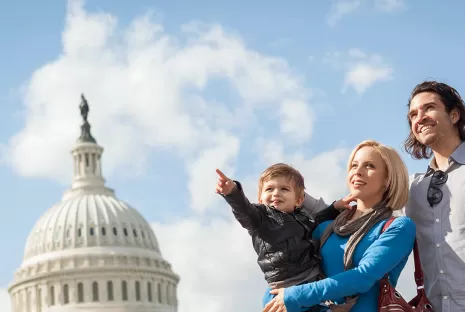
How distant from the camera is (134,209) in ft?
366

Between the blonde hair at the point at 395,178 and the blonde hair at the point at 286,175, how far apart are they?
2.23ft

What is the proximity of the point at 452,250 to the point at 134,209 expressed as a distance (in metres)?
105

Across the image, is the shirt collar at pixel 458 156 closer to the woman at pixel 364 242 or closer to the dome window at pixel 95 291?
the woman at pixel 364 242

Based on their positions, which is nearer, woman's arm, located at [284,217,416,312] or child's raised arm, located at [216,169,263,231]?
woman's arm, located at [284,217,416,312]

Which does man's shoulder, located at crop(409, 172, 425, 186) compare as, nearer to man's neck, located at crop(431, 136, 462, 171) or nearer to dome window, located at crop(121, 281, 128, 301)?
man's neck, located at crop(431, 136, 462, 171)

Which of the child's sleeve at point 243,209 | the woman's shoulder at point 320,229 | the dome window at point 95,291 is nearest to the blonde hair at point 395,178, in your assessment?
the woman's shoulder at point 320,229

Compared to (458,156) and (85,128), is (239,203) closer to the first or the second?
(458,156)

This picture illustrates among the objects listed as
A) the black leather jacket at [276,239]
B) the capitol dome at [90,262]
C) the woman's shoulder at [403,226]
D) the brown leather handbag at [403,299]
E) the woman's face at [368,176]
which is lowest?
the brown leather handbag at [403,299]

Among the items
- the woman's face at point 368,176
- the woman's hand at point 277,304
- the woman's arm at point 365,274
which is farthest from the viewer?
the woman's face at point 368,176

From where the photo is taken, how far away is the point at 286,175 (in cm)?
773

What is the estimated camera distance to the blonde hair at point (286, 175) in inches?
305

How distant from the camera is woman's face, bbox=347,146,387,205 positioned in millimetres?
7438

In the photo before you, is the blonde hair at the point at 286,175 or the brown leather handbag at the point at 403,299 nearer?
the brown leather handbag at the point at 403,299

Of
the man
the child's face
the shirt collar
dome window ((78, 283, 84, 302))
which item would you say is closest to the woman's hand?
the child's face
